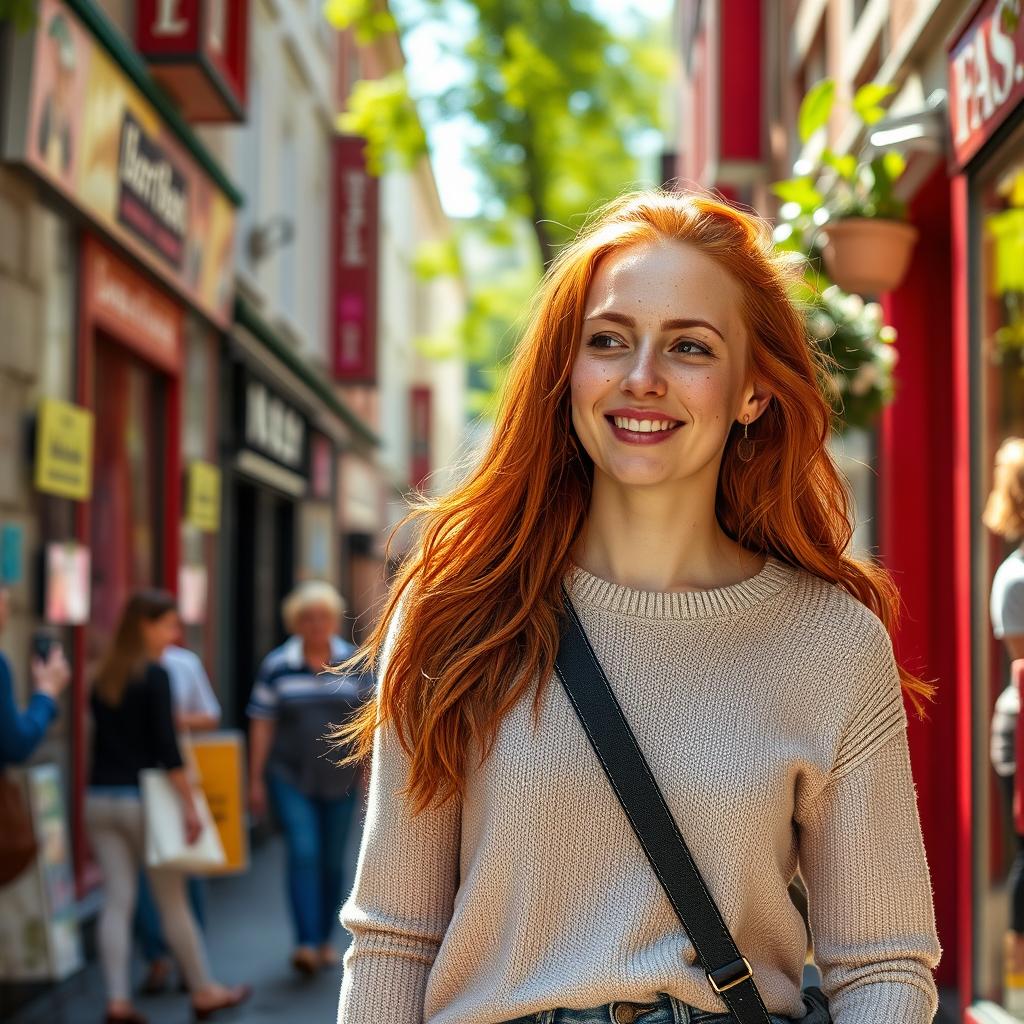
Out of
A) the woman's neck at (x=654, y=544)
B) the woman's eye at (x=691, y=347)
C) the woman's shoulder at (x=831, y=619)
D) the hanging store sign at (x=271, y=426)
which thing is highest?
the hanging store sign at (x=271, y=426)

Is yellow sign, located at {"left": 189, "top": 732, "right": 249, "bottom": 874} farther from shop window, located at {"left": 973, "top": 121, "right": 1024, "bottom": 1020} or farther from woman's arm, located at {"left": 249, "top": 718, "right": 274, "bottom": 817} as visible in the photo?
shop window, located at {"left": 973, "top": 121, "right": 1024, "bottom": 1020}

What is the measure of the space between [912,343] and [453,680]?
6.12 meters

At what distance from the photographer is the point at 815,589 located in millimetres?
2393

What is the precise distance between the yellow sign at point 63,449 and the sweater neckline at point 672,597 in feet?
19.6

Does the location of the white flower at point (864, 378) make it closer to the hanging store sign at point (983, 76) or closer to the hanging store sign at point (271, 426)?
the hanging store sign at point (983, 76)

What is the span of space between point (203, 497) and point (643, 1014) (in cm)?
1055

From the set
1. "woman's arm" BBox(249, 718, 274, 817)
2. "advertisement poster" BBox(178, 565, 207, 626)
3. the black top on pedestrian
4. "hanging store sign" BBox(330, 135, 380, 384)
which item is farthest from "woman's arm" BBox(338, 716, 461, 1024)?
"hanging store sign" BBox(330, 135, 380, 384)

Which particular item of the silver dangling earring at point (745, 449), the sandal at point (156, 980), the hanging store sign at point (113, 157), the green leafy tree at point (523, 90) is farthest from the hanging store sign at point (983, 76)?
the green leafy tree at point (523, 90)

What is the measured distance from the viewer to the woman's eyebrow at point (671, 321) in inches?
89.7

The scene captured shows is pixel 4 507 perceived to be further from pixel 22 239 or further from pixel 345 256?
pixel 345 256

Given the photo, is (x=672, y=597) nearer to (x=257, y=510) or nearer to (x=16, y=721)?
(x=16, y=721)

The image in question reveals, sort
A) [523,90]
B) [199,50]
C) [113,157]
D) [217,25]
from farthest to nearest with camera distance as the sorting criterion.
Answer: [523,90], [217,25], [199,50], [113,157]

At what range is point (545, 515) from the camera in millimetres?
2459

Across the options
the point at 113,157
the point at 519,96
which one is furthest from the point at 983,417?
the point at 519,96
